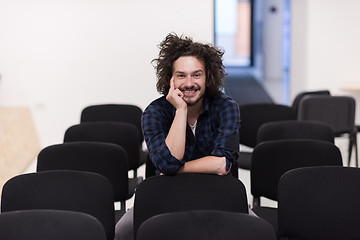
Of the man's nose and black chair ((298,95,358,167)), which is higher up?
the man's nose

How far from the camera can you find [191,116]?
3217 millimetres

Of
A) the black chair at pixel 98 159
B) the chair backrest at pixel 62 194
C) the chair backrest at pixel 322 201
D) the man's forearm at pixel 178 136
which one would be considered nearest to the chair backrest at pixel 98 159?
the black chair at pixel 98 159

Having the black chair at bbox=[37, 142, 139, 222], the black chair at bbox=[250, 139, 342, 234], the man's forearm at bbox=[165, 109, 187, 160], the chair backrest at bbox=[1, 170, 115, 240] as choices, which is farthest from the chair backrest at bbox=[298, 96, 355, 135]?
the chair backrest at bbox=[1, 170, 115, 240]

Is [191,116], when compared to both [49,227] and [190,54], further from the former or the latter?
[49,227]

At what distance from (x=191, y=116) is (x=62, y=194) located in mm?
814

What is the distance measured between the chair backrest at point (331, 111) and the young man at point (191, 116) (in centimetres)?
278

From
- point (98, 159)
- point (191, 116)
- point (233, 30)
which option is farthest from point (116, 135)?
point (233, 30)

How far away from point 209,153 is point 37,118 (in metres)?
4.64

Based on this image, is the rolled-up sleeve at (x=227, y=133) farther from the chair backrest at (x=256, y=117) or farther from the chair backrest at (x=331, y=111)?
the chair backrest at (x=331, y=111)

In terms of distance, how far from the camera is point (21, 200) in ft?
10.1

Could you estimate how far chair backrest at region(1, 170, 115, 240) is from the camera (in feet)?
10.1

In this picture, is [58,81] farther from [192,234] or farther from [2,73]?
[192,234]

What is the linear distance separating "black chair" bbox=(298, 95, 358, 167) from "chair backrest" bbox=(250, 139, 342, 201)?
1.90 meters

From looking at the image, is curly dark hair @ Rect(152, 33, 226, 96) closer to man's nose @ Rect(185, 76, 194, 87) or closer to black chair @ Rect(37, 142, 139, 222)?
man's nose @ Rect(185, 76, 194, 87)
